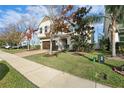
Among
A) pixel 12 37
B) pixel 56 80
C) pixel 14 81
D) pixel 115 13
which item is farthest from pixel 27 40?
pixel 56 80

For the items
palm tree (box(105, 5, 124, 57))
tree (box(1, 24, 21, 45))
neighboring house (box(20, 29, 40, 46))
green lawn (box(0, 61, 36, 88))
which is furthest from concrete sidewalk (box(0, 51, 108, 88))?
tree (box(1, 24, 21, 45))

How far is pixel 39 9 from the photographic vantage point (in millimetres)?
13977

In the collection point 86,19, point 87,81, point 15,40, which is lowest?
point 87,81

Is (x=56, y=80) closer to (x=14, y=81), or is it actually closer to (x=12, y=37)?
(x=14, y=81)

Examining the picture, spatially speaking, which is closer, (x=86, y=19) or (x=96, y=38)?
(x=86, y=19)

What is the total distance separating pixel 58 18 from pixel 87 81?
8925 mm

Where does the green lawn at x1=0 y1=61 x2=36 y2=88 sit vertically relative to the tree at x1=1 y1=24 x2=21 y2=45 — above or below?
below

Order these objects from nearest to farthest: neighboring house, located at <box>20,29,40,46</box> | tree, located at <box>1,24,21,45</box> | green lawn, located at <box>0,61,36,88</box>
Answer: green lawn, located at <box>0,61,36,88</box>
neighboring house, located at <box>20,29,40,46</box>
tree, located at <box>1,24,21,45</box>

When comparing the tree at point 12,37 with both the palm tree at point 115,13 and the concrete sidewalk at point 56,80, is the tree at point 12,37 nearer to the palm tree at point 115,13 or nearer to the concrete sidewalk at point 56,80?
the palm tree at point 115,13

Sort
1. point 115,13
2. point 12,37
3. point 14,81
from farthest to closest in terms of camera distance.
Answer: point 12,37 → point 115,13 → point 14,81

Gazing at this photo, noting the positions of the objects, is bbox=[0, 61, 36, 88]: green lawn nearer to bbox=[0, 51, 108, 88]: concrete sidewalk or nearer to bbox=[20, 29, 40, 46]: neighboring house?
bbox=[0, 51, 108, 88]: concrete sidewalk
